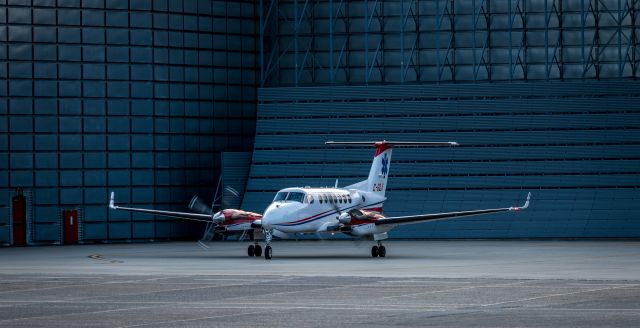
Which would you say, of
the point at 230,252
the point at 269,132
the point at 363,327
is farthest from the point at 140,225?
the point at 363,327

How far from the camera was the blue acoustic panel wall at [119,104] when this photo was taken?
81938mm

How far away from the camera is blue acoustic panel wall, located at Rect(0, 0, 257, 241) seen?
269 ft

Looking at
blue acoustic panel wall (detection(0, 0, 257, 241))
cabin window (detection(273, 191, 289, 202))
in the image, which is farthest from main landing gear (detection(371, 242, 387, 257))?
blue acoustic panel wall (detection(0, 0, 257, 241))

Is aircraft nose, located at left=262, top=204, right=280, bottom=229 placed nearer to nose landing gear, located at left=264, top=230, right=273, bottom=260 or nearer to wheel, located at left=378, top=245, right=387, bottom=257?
nose landing gear, located at left=264, top=230, right=273, bottom=260

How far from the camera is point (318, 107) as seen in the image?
286 feet

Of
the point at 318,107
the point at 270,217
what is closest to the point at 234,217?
the point at 270,217

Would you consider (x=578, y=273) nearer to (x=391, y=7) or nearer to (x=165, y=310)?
(x=165, y=310)

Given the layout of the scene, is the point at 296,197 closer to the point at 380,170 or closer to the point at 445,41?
the point at 380,170

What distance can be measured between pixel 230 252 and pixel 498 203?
24.1 meters

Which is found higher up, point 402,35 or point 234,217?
point 402,35

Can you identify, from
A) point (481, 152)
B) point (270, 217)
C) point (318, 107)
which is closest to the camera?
point (270, 217)

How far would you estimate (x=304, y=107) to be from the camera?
87.4m

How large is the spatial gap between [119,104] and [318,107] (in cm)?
1362

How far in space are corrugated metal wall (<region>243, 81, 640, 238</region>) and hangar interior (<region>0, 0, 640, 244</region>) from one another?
0.32 feet
